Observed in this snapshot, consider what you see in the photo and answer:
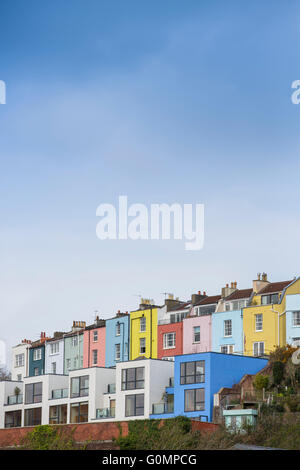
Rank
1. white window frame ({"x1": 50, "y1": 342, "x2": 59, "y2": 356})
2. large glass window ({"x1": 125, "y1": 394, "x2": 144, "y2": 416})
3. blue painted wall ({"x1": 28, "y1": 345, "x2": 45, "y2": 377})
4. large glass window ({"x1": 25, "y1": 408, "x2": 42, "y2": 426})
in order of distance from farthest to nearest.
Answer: blue painted wall ({"x1": 28, "y1": 345, "x2": 45, "y2": 377}) < white window frame ({"x1": 50, "y1": 342, "x2": 59, "y2": 356}) < large glass window ({"x1": 25, "y1": 408, "x2": 42, "y2": 426}) < large glass window ({"x1": 125, "y1": 394, "x2": 144, "y2": 416})

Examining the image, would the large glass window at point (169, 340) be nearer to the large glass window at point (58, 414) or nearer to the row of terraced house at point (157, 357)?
the row of terraced house at point (157, 357)

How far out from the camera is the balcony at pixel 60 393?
85.9 metres

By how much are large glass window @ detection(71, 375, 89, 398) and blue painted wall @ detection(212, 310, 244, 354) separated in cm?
1117

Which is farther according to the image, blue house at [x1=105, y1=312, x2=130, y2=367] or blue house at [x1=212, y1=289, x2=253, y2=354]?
blue house at [x1=105, y1=312, x2=130, y2=367]

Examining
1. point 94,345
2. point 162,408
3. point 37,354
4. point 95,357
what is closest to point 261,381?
point 162,408

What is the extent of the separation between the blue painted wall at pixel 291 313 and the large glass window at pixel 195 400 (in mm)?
10827

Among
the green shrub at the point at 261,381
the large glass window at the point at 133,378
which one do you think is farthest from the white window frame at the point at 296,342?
the large glass window at the point at 133,378

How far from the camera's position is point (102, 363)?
93562mm

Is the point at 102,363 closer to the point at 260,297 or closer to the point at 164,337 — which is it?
the point at 164,337

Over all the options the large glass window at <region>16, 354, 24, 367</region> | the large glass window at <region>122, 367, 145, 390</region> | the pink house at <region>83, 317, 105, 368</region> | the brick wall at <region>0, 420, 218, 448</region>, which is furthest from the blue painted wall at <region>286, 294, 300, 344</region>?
the large glass window at <region>16, 354, 24, 367</region>

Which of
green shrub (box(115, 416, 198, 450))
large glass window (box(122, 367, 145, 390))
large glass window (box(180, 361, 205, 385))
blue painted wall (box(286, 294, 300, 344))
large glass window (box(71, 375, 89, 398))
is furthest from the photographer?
large glass window (box(71, 375, 89, 398))

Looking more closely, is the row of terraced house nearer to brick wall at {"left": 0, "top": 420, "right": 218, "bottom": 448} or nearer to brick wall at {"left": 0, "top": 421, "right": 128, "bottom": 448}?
brick wall at {"left": 0, "top": 420, "right": 218, "bottom": 448}

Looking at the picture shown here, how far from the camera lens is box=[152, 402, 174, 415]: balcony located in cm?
7469
